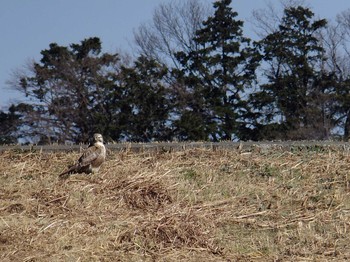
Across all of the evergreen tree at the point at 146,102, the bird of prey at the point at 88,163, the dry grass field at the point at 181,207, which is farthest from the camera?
the evergreen tree at the point at 146,102

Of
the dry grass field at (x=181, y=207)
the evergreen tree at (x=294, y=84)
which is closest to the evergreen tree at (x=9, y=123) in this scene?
the evergreen tree at (x=294, y=84)

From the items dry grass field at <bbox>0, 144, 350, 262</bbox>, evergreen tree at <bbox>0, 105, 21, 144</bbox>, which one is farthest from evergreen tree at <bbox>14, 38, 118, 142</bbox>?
dry grass field at <bbox>0, 144, 350, 262</bbox>

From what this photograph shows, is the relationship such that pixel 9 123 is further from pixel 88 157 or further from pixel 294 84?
pixel 88 157

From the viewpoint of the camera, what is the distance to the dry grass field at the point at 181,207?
7.45 metres

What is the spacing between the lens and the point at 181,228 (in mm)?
7746

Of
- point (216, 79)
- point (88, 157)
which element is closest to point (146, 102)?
point (216, 79)

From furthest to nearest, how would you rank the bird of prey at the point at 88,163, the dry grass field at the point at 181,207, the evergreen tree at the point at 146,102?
the evergreen tree at the point at 146,102 < the bird of prey at the point at 88,163 < the dry grass field at the point at 181,207

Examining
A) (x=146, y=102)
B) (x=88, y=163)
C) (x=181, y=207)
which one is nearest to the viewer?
(x=181, y=207)

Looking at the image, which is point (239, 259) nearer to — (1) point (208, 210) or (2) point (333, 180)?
(1) point (208, 210)

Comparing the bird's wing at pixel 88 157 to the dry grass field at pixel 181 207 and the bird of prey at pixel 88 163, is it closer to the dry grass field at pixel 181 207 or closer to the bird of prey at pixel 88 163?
the bird of prey at pixel 88 163

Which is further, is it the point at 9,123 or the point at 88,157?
the point at 9,123

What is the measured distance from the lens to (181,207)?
8.58 m

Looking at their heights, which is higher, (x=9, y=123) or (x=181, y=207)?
(x=9, y=123)

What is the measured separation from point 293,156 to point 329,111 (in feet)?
70.2
